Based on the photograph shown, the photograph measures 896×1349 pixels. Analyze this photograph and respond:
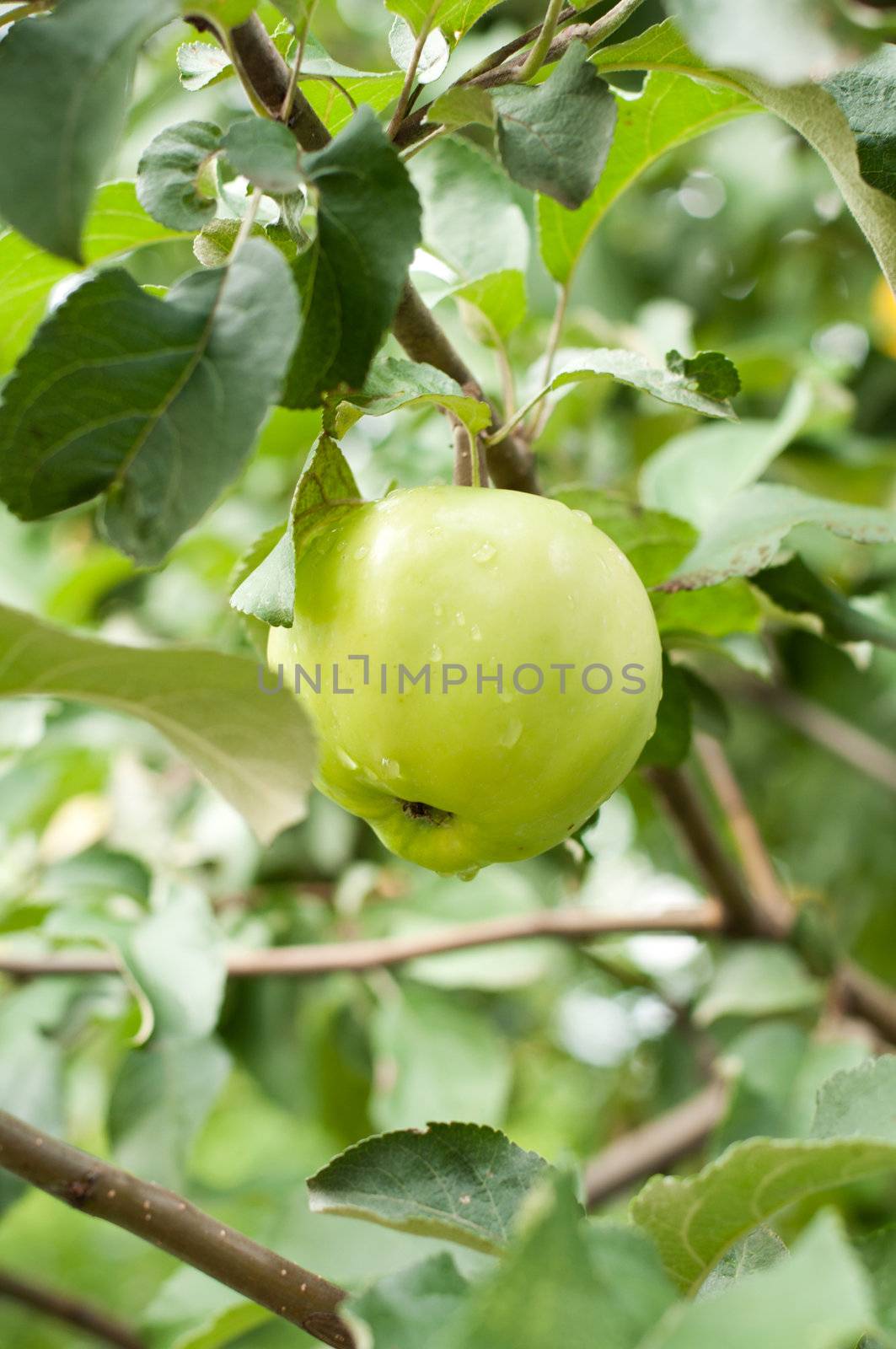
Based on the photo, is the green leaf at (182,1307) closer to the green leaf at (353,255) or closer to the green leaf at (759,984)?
the green leaf at (759,984)

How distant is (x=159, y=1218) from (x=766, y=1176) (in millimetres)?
241

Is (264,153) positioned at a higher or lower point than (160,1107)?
higher

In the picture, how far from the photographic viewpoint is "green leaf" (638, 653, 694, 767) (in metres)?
0.63

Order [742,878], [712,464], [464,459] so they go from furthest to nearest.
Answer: [742,878]
[712,464]
[464,459]

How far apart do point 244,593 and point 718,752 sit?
3.04 feet

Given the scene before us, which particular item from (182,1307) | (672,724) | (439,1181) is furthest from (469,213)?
(182,1307)

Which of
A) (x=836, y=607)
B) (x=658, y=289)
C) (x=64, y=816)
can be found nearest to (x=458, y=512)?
(x=836, y=607)

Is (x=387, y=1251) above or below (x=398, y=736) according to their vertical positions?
below

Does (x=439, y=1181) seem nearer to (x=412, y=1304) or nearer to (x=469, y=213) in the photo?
(x=412, y=1304)

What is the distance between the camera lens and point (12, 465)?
1.29 feet

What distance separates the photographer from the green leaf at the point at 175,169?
1.52 ft

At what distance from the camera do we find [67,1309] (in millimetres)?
1055

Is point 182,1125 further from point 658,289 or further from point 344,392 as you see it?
point 658,289

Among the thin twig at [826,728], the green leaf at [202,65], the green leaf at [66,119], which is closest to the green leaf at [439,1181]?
the green leaf at [66,119]
